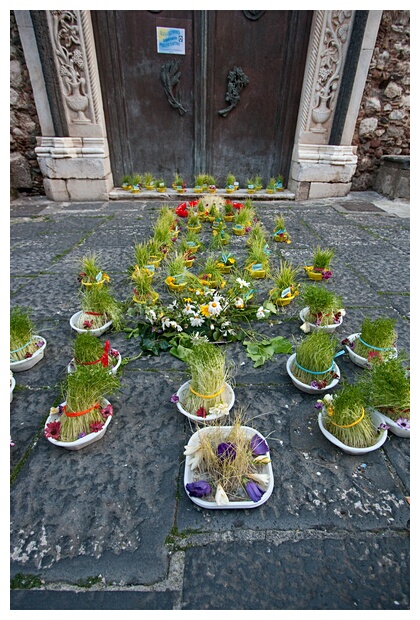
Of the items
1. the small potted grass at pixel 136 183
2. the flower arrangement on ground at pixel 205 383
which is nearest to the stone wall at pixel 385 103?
the small potted grass at pixel 136 183

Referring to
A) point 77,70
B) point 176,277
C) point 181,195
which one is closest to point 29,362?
point 176,277

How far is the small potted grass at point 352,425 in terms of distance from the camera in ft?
5.32

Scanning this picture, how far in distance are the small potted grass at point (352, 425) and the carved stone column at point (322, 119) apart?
5021mm

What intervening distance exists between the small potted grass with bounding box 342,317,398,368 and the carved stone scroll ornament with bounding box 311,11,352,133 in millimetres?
4732

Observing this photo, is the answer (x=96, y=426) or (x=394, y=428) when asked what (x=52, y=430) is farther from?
(x=394, y=428)

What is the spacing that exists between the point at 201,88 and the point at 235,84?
1.89 ft

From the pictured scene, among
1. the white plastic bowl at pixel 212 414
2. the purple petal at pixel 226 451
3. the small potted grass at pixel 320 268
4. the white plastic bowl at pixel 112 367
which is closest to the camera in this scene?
the purple petal at pixel 226 451

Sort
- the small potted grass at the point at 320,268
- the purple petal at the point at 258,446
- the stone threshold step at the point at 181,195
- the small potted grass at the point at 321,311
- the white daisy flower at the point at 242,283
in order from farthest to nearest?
the stone threshold step at the point at 181,195 < the small potted grass at the point at 320,268 < the white daisy flower at the point at 242,283 < the small potted grass at the point at 321,311 < the purple petal at the point at 258,446

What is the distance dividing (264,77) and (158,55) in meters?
1.78

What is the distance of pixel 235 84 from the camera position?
558 cm

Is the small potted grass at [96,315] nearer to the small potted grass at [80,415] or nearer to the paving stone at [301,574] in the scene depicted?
the small potted grass at [80,415]

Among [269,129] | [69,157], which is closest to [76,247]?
[69,157]

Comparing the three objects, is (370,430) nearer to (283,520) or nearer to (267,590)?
(283,520)

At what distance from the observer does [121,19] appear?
5066 millimetres
